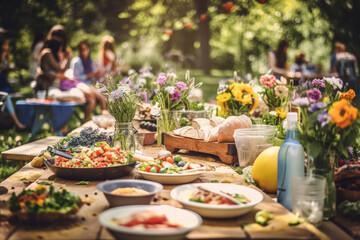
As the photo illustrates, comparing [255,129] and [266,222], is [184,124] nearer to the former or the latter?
[255,129]

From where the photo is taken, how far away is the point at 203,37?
17.6 meters

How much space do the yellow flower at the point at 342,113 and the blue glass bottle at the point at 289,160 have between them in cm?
20

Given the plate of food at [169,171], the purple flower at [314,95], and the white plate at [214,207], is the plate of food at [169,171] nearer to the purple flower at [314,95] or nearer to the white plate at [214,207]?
the white plate at [214,207]

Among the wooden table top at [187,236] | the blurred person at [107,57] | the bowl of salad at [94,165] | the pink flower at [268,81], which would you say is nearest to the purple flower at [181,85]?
the pink flower at [268,81]

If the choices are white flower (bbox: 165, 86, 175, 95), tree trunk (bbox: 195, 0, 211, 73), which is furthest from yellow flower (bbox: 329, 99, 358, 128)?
tree trunk (bbox: 195, 0, 211, 73)

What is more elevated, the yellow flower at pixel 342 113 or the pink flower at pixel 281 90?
the pink flower at pixel 281 90

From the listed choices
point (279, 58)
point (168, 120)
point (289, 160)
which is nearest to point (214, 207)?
point (289, 160)

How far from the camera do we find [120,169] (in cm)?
229

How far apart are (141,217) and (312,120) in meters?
0.80

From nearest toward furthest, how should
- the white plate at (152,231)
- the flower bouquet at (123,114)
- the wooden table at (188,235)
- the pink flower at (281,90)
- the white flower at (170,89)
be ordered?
the white plate at (152,231) < the wooden table at (188,235) < the flower bouquet at (123,114) < the white flower at (170,89) < the pink flower at (281,90)

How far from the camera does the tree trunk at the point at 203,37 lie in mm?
13004

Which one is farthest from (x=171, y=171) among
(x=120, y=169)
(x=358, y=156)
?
(x=358, y=156)

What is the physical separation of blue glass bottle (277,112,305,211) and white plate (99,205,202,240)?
568 mm

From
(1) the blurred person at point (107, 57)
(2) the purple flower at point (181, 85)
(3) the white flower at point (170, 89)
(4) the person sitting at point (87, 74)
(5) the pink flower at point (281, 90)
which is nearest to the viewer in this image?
(3) the white flower at point (170, 89)
